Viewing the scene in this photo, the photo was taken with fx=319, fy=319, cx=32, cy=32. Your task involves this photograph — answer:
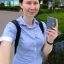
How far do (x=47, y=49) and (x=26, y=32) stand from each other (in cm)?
31

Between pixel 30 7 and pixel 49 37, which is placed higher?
pixel 30 7

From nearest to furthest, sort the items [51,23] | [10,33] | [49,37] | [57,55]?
1. [10,33]
2. [51,23]
3. [49,37]
4. [57,55]

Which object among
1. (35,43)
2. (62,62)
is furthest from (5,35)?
(62,62)

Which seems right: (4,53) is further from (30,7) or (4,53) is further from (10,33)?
(30,7)

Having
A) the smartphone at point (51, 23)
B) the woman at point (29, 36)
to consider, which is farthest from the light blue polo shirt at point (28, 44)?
the smartphone at point (51, 23)

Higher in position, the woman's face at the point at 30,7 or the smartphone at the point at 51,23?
the woman's face at the point at 30,7

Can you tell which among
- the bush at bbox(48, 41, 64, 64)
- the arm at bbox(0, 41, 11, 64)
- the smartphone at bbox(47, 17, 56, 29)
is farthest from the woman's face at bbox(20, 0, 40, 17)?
the bush at bbox(48, 41, 64, 64)

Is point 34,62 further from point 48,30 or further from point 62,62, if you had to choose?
point 62,62

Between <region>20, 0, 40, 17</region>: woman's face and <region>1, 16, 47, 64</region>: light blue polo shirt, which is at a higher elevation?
<region>20, 0, 40, 17</region>: woman's face

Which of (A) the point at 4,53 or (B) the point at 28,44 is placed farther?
(B) the point at 28,44

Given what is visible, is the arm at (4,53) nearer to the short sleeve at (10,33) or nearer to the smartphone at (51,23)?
the short sleeve at (10,33)

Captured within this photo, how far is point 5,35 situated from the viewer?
8.79 ft

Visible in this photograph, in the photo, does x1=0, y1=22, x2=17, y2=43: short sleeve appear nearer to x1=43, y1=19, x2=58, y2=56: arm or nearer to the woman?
the woman

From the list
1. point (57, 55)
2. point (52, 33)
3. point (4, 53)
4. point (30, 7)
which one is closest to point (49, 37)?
point (52, 33)
